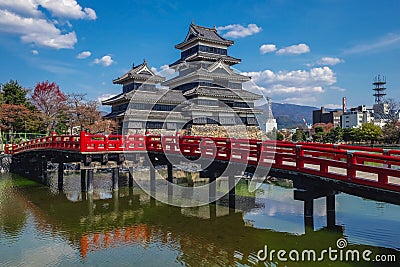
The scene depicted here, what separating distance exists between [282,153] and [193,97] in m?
27.7

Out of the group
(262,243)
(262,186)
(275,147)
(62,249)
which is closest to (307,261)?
(262,243)

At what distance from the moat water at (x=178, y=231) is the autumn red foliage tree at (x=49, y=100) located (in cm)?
2709

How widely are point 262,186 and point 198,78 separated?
68.4 ft

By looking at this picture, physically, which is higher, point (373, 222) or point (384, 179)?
point (384, 179)

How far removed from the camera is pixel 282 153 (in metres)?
11.0

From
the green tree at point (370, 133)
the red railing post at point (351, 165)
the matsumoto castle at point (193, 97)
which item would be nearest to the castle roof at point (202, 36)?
the matsumoto castle at point (193, 97)

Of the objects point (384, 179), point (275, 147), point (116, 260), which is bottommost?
point (116, 260)

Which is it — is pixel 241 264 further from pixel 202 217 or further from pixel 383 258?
pixel 202 217

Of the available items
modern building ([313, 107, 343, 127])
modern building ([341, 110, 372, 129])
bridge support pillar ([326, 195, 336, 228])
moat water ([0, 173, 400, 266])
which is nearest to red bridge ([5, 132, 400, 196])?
bridge support pillar ([326, 195, 336, 228])

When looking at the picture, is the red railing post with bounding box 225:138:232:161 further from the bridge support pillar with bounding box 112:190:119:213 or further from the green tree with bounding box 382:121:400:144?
the green tree with bounding box 382:121:400:144

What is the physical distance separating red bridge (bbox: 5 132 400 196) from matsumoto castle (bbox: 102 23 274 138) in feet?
58.2

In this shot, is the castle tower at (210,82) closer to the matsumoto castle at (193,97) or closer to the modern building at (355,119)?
the matsumoto castle at (193,97)

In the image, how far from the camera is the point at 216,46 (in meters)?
44.5

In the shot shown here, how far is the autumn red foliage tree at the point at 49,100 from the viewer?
4222 cm
